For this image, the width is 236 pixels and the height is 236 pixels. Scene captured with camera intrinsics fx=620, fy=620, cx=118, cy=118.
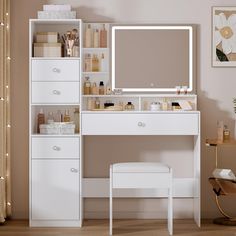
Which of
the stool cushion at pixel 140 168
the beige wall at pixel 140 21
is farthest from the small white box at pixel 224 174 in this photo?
the stool cushion at pixel 140 168

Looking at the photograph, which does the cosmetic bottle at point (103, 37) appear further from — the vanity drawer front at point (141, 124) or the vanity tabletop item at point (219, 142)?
the vanity tabletop item at point (219, 142)

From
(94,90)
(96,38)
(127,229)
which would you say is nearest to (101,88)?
(94,90)

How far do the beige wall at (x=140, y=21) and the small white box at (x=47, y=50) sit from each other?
0.89ft

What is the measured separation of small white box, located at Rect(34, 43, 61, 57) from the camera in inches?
198

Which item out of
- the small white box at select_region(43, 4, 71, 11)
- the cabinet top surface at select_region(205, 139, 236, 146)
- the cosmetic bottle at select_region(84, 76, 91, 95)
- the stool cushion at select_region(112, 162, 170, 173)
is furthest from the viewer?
the cosmetic bottle at select_region(84, 76, 91, 95)

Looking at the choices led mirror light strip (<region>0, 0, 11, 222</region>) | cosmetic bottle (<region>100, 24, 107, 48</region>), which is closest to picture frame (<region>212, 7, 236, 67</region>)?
cosmetic bottle (<region>100, 24, 107, 48</region>)

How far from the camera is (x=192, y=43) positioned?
527 centimetres

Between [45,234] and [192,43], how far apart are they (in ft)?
6.58

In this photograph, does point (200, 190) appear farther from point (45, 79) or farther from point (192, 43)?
point (45, 79)

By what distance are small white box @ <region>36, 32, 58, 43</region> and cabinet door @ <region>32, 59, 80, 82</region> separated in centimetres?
23

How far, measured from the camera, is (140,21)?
529 centimetres

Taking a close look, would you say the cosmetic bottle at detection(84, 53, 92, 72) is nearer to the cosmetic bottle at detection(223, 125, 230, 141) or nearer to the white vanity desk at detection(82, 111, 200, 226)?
the white vanity desk at detection(82, 111, 200, 226)

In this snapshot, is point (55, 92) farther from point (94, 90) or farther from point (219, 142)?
point (219, 142)

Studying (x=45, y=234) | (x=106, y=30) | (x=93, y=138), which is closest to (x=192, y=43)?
(x=106, y=30)
